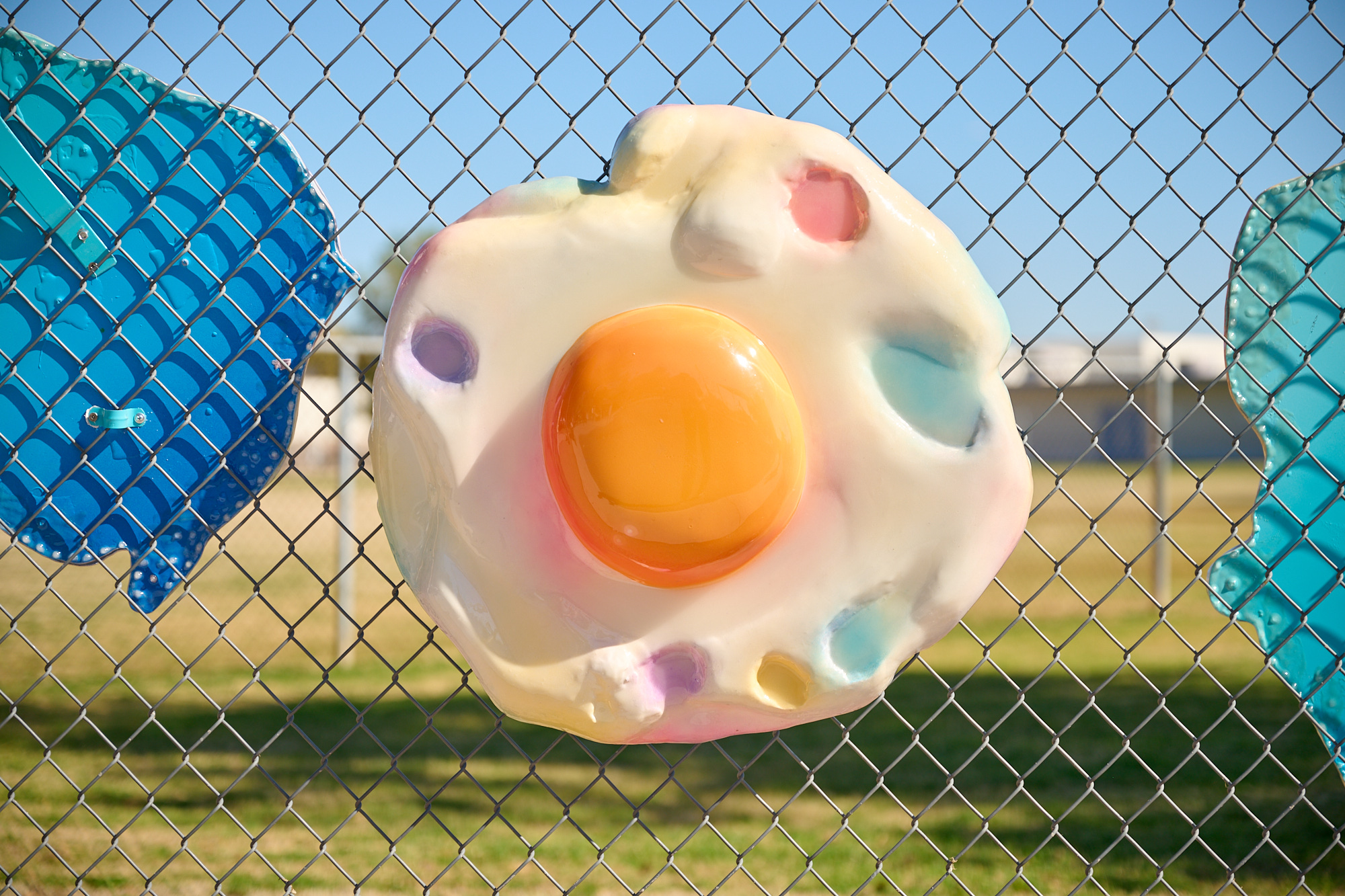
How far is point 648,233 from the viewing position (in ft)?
4.88

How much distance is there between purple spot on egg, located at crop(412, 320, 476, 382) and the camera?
1.49m

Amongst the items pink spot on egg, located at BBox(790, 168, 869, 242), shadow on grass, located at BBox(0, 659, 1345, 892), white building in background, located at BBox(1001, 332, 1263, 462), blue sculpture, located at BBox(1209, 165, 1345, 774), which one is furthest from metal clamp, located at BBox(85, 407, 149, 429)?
white building in background, located at BBox(1001, 332, 1263, 462)

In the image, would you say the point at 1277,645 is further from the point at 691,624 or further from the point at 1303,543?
the point at 691,624

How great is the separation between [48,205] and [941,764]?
2.79m

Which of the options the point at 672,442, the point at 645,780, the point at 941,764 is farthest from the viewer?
the point at 645,780

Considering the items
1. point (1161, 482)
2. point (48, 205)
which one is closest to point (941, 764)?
point (48, 205)

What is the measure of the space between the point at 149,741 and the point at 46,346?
3377mm

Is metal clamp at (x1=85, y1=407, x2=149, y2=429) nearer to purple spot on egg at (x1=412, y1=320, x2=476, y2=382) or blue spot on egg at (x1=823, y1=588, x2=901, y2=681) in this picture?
purple spot on egg at (x1=412, y1=320, x2=476, y2=382)

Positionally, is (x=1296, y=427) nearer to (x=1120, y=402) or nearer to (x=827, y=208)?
(x=827, y=208)

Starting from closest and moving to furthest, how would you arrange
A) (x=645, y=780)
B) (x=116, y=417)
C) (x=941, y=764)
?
1. (x=116, y=417)
2. (x=941, y=764)
3. (x=645, y=780)

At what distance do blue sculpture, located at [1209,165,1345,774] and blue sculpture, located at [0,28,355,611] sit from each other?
6.02 feet

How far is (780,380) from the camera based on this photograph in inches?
56.8

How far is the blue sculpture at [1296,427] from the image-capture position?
77.4 inches

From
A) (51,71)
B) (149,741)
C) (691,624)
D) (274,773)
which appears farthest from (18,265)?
(149,741)
